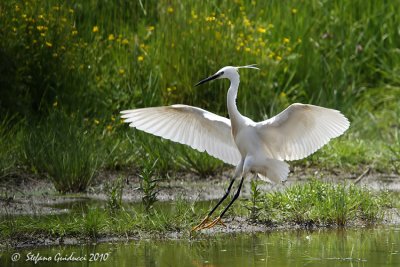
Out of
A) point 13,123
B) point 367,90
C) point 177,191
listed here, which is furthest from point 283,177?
point 367,90

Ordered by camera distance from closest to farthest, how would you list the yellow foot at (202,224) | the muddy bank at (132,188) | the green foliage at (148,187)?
the yellow foot at (202,224)
the green foliage at (148,187)
the muddy bank at (132,188)

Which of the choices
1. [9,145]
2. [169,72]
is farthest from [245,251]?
[169,72]

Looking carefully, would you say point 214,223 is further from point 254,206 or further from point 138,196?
point 138,196

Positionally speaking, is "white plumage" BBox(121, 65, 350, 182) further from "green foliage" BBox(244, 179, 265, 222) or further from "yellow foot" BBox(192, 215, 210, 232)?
"yellow foot" BBox(192, 215, 210, 232)

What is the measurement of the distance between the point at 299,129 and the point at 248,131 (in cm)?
41

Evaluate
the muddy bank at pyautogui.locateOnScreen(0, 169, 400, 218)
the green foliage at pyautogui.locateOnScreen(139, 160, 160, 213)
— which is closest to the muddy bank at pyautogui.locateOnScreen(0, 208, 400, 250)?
the green foliage at pyautogui.locateOnScreen(139, 160, 160, 213)

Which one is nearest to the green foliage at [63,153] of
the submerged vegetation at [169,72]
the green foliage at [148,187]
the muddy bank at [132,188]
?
the submerged vegetation at [169,72]

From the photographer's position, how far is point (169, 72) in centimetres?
1071

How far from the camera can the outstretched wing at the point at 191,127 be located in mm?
7883

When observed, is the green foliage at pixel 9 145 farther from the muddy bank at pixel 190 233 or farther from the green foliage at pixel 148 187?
the muddy bank at pixel 190 233

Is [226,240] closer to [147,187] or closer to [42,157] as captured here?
[147,187]

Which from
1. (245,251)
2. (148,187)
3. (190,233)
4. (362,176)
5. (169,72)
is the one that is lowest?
(245,251)

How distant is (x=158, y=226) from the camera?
708 cm

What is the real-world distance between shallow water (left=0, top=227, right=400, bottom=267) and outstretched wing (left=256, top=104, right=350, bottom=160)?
793 mm
